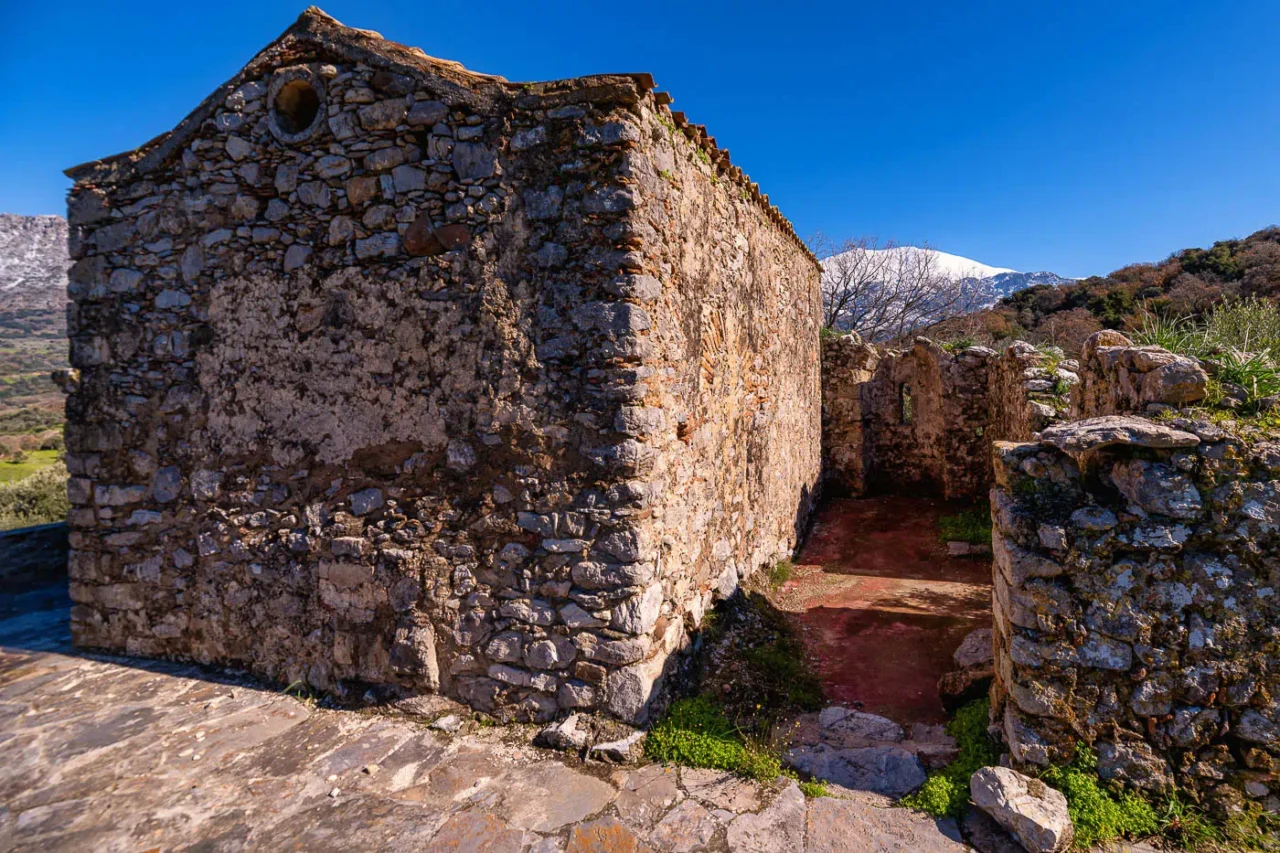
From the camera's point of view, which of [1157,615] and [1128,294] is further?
[1128,294]

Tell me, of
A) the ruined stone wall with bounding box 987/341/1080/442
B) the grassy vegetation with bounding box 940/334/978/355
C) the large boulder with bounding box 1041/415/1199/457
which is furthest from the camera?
the grassy vegetation with bounding box 940/334/978/355

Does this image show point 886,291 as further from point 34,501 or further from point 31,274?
point 31,274

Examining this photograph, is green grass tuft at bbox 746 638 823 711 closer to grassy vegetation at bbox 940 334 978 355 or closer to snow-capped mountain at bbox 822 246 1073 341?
grassy vegetation at bbox 940 334 978 355

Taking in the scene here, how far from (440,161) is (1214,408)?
15.3ft

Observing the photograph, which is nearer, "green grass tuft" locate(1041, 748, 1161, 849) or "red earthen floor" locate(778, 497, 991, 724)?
"green grass tuft" locate(1041, 748, 1161, 849)

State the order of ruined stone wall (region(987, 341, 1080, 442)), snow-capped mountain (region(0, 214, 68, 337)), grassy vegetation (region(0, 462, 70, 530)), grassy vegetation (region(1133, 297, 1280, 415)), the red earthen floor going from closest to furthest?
grassy vegetation (region(1133, 297, 1280, 415)) → the red earthen floor → ruined stone wall (region(987, 341, 1080, 442)) → grassy vegetation (region(0, 462, 70, 530)) → snow-capped mountain (region(0, 214, 68, 337))

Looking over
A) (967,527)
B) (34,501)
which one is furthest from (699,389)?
(34,501)

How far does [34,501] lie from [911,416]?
15937mm

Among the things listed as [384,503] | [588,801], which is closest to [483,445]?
[384,503]

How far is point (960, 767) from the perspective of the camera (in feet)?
11.0

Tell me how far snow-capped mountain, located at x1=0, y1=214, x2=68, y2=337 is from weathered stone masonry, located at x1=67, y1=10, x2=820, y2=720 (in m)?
58.6

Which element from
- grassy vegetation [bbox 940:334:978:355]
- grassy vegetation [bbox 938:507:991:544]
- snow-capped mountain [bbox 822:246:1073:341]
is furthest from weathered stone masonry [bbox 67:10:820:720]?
snow-capped mountain [bbox 822:246:1073:341]

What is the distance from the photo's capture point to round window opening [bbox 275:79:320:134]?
170 inches

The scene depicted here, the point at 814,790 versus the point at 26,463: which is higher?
the point at 26,463
